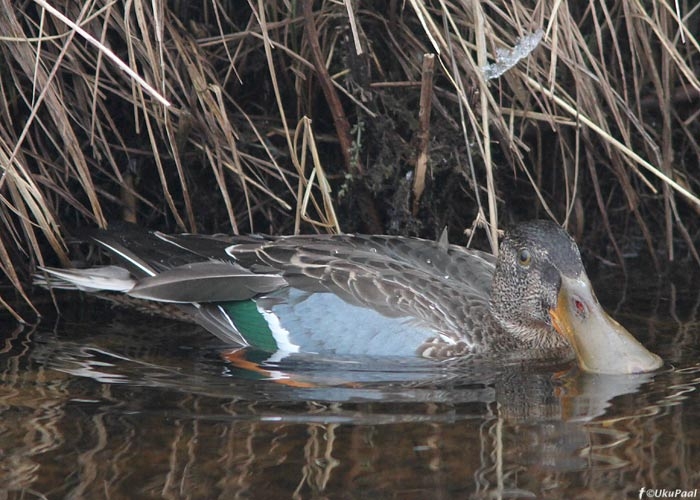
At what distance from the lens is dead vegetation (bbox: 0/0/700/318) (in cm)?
489

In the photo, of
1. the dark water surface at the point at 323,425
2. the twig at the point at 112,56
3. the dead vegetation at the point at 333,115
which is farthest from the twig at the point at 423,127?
the twig at the point at 112,56

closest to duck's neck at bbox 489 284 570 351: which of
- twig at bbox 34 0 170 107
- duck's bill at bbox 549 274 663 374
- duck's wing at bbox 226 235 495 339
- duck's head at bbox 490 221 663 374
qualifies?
duck's head at bbox 490 221 663 374

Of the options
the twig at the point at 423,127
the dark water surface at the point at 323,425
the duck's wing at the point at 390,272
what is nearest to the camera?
the dark water surface at the point at 323,425

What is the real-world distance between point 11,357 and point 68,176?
1.01m

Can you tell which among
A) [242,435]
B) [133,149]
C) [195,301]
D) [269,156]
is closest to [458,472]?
[242,435]

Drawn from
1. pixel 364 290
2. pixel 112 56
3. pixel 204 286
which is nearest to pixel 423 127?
pixel 364 290

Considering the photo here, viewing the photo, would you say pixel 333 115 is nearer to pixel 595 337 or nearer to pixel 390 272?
pixel 390 272

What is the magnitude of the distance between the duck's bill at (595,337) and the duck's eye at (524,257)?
0.22m

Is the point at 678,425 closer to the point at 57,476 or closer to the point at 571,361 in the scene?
the point at 571,361

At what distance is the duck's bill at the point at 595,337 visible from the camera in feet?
14.3

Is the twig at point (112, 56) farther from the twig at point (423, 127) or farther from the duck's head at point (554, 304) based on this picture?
the duck's head at point (554, 304)

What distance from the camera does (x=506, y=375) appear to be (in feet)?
14.8

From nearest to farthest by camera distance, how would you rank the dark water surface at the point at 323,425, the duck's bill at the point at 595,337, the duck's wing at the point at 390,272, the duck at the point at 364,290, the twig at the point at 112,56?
the dark water surface at the point at 323,425 → the twig at the point at 112,56 → the duck's bill at the point at 595,337 → the duck at the point at 364,290 → the duck's wing at the point at 390,272

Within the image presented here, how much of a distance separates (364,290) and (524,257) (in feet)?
2.38
